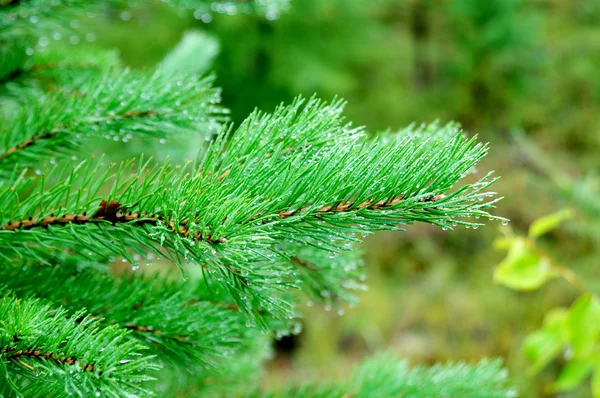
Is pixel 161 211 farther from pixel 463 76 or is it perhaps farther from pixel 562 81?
pixel 562 81

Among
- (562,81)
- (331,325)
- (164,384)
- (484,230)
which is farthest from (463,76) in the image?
(164,384)

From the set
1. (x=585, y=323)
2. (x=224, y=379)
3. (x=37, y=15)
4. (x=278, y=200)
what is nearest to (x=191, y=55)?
(x=37, y=15)

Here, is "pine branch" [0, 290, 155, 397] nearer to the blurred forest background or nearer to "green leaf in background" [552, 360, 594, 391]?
the blurred forest background

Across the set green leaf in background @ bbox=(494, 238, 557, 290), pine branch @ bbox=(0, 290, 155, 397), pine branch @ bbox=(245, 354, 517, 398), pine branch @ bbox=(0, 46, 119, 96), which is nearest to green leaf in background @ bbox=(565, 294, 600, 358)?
green leaf in background @ bbox=(494, 238, 557, 290)

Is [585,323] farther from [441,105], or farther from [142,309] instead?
[441,105]

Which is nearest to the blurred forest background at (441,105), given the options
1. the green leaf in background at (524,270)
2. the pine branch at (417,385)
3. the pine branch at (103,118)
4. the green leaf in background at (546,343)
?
the pine branch at (417,385)

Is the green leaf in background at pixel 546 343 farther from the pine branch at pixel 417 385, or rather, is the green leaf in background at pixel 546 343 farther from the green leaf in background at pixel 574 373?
the pine branch at pixel 417 385
